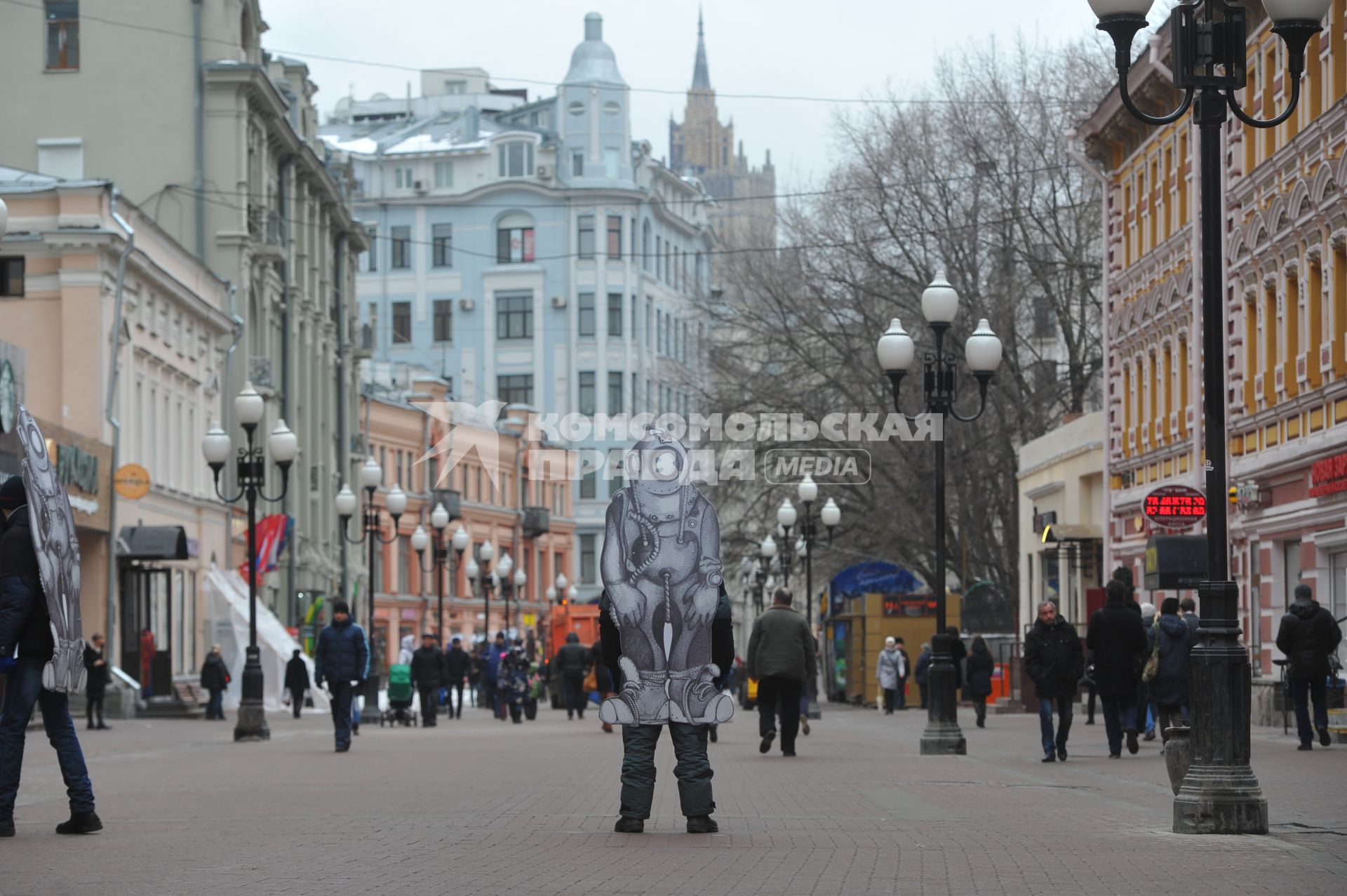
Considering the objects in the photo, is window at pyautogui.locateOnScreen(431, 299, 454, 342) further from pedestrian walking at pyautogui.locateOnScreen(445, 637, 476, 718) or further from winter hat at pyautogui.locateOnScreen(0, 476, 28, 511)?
winter hat at pyautogui.locateOnScreen(0, 476, 28, 511)

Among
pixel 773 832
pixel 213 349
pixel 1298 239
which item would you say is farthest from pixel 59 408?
pixel 773 832

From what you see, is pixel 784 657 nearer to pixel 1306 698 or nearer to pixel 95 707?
pixel 1306 698

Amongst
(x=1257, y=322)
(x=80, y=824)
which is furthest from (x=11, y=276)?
(x=80, y=824)

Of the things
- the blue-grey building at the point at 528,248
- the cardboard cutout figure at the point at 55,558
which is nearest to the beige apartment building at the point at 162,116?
the cardboard cutout figure at the point at 55,558

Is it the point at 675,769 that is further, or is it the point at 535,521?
the point at 535,521

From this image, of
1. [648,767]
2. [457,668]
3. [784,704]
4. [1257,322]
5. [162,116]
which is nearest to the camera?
[648,767]

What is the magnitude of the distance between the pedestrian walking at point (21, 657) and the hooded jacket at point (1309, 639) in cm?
1326

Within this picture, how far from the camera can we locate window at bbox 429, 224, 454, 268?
330ft

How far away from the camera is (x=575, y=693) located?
39906 millimetres

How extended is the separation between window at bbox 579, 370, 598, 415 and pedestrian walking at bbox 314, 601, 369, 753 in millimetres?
76244

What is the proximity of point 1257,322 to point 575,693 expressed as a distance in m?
15.1

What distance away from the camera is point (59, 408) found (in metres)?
39.6

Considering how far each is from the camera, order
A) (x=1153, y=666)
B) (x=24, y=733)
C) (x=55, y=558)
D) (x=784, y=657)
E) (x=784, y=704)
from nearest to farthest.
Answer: (x=24, y=733), (x=55, y=558), (x=1153, y=666), (x=784, y=657), (x=784, y=704)

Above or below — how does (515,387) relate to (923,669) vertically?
above
